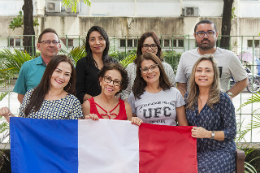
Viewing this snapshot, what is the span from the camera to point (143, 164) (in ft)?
11.3

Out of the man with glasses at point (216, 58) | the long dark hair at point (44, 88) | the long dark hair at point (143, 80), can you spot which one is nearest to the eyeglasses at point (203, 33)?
the man with glasses at point (216, 58)

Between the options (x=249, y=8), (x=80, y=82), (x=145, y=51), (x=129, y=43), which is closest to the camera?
(x=80, y=82)

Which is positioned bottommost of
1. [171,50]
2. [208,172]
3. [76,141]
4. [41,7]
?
[208,172]

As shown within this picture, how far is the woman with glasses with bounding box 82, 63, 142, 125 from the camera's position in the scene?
11.6 feet

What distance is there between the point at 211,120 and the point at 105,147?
3.93 feet

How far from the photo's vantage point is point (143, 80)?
379cm

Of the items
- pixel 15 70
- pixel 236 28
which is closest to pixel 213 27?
pixel 15 70

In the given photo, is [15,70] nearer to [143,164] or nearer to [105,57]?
[105,57]

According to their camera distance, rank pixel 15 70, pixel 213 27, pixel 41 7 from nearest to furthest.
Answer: pixel 213 27, pixel 15 70, pixel 41 7

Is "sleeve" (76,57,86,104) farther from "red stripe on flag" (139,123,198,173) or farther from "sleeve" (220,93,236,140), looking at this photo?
"sleeve" (220,93,236,140)

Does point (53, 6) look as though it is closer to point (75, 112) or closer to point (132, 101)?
point (132, 101)

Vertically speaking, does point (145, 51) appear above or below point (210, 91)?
above

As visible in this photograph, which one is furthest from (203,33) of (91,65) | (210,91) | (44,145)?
(44,145)

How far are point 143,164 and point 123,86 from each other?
0.91m
